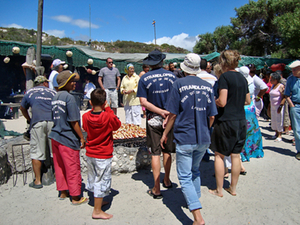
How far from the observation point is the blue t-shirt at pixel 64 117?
9.77ft

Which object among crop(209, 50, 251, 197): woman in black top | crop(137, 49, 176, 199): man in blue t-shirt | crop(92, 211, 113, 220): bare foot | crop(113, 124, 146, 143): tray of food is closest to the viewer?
crop(92, 211, 113, 220): bare foot

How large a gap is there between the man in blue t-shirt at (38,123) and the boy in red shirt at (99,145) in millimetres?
1239

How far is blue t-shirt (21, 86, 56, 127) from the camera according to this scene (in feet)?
11.6

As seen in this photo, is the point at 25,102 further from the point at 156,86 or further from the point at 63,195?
the point at 156,86

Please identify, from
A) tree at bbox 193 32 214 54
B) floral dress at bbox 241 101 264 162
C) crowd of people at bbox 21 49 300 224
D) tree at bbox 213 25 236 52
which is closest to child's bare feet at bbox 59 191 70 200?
crowd of people at bbox 21 49 300 224

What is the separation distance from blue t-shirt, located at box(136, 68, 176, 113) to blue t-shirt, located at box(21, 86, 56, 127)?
1660mm

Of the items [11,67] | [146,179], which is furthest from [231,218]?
[11,67]

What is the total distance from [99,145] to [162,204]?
1.27m

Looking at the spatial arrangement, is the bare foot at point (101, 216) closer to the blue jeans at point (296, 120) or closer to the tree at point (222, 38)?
the blue jeans at point (296, 120)

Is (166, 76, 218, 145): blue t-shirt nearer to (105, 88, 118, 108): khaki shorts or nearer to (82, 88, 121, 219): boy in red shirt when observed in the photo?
(82, 88, 121, 219): boy in red shirt

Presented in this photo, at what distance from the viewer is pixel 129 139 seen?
172 inches

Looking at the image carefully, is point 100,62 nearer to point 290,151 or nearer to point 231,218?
point 290,151

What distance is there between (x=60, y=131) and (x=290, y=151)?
5.50 m

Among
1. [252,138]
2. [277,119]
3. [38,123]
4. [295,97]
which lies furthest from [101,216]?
[277,119]
